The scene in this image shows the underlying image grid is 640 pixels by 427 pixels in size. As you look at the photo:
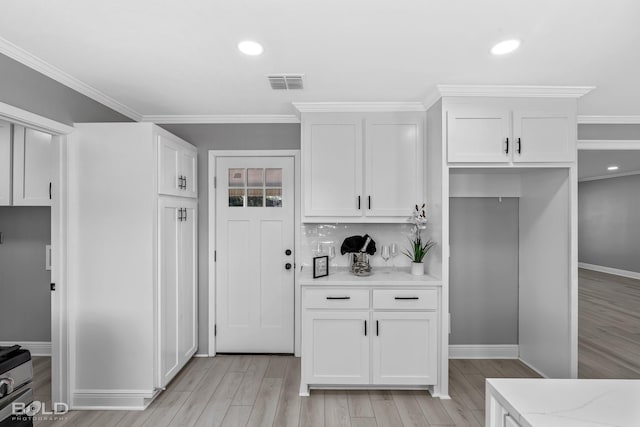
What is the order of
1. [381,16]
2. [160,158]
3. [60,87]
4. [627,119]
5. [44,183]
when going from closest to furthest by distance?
[381,16], [60,87], [160,158], [44,183], [627,119]

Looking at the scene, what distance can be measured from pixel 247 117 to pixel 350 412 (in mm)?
2794

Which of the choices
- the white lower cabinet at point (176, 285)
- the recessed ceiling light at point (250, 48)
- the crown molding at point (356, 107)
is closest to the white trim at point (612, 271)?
the crown molding at point (356, 107)

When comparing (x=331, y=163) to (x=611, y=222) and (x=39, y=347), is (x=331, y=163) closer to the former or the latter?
(x=39, y=347)

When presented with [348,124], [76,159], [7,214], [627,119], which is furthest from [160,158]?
[627,119]

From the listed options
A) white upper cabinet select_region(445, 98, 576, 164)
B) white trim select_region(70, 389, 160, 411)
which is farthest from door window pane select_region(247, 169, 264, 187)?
white trim select_region(70, 389, 160, 411)

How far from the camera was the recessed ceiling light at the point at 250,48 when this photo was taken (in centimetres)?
208

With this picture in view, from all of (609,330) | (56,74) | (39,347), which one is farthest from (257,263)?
(609,330)

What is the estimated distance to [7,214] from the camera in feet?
11.7

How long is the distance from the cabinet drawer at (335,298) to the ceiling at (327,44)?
161 centimetres

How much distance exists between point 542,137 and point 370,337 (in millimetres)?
2085

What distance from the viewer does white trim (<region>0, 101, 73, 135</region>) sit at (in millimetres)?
2109

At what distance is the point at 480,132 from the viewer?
2.78m

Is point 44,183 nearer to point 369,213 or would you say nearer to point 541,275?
point 369,213

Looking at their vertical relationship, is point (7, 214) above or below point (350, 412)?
above
